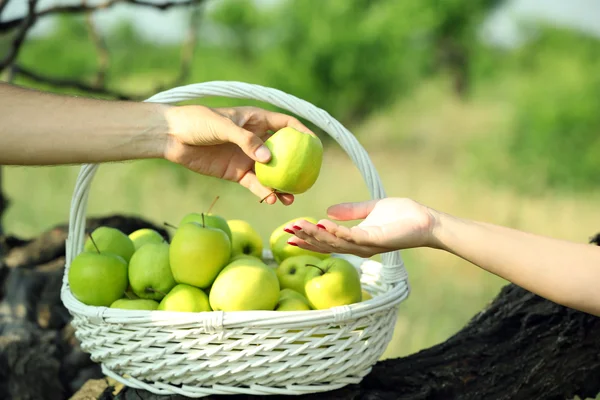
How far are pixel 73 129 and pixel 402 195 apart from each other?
3.44 meters

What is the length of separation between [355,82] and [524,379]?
8146mm

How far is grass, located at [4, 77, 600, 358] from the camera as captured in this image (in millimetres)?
3527

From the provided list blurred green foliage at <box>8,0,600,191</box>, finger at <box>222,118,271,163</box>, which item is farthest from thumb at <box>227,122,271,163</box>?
blurred green foliage at <box>8,0,600,191</box>

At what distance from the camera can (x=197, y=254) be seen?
1.57 m

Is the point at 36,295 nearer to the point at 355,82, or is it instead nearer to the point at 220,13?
the point at 355,82

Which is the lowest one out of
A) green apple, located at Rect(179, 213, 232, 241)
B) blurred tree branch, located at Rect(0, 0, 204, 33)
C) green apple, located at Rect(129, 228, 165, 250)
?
green apple, located at Rect(129, 228, 165, 250)

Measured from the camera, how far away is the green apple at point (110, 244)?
1.78 meters

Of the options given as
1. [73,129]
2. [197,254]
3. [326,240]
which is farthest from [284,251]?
[73,129]

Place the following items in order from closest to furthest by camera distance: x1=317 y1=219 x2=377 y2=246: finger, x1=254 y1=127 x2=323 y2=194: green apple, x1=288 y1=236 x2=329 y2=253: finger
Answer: x1=317 y1=219 x2=377 y2=246: finger, x1=288 y1=236 x2=329 y2=253: finger, x1=254 y1=127 x2=323 y2=194: green apple

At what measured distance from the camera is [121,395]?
170cm

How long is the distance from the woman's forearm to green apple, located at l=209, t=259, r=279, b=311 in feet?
1.50

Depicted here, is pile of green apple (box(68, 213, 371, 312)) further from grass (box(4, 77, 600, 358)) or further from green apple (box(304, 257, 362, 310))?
grass (box(4, 77, 600, 358))

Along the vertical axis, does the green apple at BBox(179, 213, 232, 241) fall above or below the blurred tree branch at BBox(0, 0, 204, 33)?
below

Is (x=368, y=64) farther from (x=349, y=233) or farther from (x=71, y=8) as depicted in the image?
(x=349, y=233)
